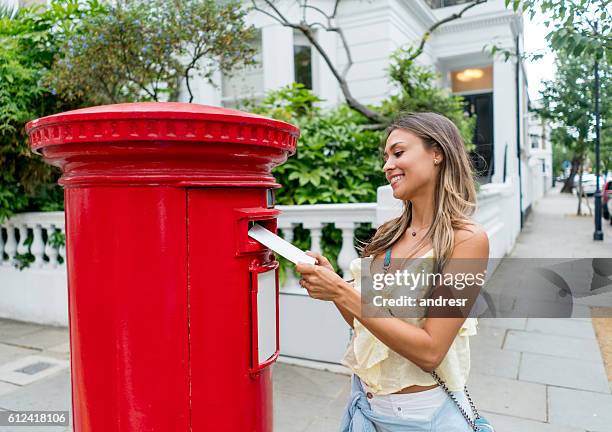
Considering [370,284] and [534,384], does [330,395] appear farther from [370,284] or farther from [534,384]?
[370,284]

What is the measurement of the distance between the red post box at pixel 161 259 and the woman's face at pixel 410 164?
0.38m

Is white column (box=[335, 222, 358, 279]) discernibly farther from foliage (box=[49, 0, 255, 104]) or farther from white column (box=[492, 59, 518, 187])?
white column (box=[492, 59, 518, 187])

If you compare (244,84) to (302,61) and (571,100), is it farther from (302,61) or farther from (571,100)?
(571,100)

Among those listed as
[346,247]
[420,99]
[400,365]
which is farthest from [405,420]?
[420,99]

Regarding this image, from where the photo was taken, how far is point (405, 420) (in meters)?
1.54

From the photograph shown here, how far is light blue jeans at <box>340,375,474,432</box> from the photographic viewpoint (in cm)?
153

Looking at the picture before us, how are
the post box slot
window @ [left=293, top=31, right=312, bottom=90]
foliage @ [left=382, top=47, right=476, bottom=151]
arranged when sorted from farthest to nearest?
window @ [left=293, top=31, right=312, bottom=90] → foliage @ [left=382, top=47, right=476, bottom=151] → the post box slot

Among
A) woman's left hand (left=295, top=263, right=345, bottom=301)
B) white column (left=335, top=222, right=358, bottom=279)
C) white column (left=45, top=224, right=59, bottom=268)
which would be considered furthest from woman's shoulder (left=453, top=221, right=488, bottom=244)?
white column (left=45, top=224, right=59, bottom=268)

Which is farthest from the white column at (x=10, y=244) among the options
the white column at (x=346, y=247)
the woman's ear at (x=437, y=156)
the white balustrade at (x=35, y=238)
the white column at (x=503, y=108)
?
the white column at (x=503, y=108)

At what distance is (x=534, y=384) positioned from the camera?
378cm

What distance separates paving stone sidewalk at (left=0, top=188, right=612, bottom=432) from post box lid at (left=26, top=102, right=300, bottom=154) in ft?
7.51

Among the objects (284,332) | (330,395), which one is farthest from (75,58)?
(330,395)

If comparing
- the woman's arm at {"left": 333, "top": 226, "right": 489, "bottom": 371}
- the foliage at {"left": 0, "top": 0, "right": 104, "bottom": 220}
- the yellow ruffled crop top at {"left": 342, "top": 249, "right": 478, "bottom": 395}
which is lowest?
the yellow ruffled crop top at {"left": 342, "top": 249, "right": 478, "bottom": 395}

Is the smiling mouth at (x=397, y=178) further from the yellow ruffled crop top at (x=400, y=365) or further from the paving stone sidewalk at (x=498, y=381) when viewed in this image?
the paving stone sidewalk at (x=498, y=381)
